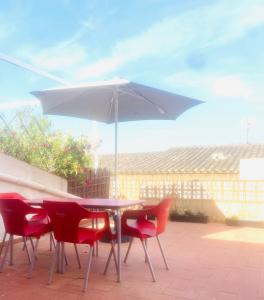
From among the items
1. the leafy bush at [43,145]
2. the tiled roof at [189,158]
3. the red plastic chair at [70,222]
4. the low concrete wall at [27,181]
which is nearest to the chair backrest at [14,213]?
the red plastic chair at [70,222]

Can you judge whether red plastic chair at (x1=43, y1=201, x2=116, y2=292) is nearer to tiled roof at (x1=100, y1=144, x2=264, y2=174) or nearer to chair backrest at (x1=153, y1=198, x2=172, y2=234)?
chair backrest at (x1=153, y1=198, x2=172, y2=234)

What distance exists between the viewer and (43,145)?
6773 millimetres

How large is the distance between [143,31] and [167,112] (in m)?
6.06

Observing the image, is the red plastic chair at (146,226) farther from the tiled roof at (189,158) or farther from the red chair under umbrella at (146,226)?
the tiled roof at (189,158)

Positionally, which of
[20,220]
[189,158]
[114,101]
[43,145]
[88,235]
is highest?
[114,101]

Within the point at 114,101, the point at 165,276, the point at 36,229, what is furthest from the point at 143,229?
the point at 114,101

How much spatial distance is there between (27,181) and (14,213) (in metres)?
1.82

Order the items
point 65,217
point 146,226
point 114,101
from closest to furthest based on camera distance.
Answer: point 65,217, point 146,226, point 114,101

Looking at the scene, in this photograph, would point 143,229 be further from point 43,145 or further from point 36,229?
point 43,145

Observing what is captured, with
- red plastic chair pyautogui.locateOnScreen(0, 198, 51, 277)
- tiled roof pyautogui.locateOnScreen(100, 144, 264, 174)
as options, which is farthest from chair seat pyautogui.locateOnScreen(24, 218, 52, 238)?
tiled roof pyautogui.locateOnScreen(100, 144, 264, 174)

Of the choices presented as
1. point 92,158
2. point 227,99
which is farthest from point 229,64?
point 92,158

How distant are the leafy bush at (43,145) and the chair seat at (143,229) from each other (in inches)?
115

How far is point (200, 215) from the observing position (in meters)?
8.14

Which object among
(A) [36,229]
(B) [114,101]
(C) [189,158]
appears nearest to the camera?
(A) [36,229]
